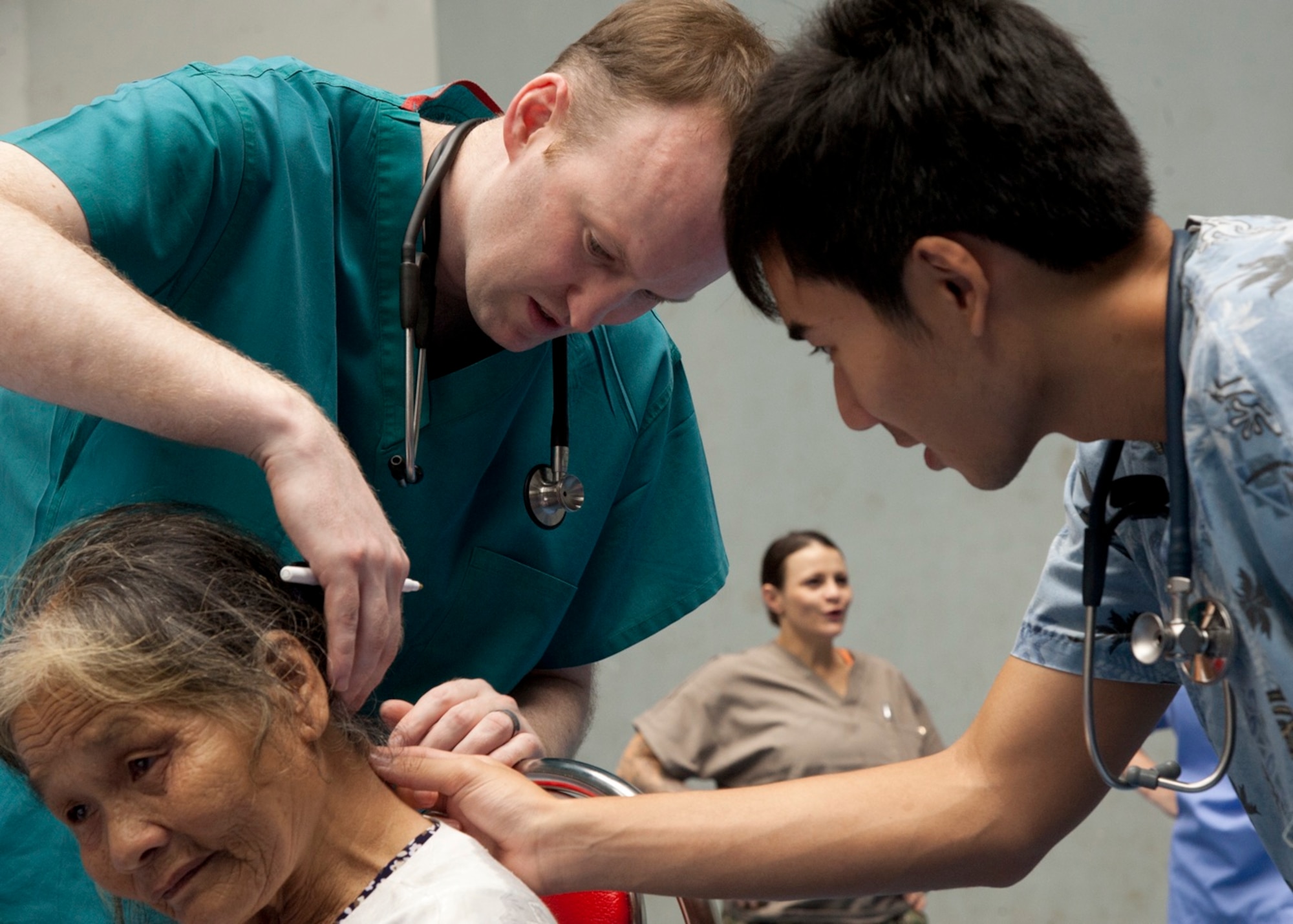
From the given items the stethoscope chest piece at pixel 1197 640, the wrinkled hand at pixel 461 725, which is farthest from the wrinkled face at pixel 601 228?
the stethoscope chest piece at pixel 1197 640

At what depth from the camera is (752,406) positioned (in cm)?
434

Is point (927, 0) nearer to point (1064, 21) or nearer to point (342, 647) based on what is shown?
point (342, 647)

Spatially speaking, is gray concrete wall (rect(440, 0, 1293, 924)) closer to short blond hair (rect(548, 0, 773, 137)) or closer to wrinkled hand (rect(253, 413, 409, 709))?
short blond hair (rect(548, 0, 773, 137))

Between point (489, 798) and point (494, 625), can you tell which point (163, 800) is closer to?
point (489, 798)

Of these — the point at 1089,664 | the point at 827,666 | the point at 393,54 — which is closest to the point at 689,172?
the point at 1089,664

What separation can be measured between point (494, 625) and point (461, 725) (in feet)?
0.81

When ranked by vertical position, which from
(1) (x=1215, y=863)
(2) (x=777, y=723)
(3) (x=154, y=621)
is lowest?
(2) (x=777, y=723)

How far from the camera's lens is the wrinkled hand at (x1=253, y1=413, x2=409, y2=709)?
1011mm

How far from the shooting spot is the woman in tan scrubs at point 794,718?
349 cm

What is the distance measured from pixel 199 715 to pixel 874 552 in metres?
3.38

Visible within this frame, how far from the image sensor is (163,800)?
1.08 metres

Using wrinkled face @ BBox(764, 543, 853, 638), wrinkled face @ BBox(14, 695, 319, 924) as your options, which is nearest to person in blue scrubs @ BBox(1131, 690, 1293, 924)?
wrinkled face @ BBox(764, 543, 853, 638)

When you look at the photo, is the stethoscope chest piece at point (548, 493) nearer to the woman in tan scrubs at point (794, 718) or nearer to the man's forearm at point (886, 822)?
the man's forearm at point (886, 822)

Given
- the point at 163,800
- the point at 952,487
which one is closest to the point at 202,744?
the point at 163,800
